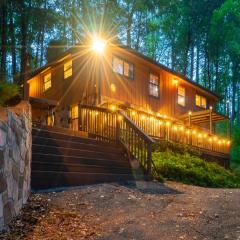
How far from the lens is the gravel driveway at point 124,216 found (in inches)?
241

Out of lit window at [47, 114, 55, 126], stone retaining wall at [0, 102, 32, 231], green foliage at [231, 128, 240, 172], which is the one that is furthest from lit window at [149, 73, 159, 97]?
stone retaining wall at [0, 102, 32, 231]

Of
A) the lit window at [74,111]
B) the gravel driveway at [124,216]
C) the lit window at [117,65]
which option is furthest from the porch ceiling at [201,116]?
the gravel driveway at [124,216]

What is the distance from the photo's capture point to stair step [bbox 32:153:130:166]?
9745 millimetres

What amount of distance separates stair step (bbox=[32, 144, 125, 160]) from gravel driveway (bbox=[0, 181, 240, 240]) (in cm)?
144

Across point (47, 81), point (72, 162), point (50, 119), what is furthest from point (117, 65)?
point (72, 162)

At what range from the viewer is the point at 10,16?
2645 cm

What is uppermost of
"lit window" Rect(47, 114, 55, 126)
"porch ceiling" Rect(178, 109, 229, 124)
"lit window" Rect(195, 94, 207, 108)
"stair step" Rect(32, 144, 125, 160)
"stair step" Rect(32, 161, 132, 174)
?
"lit window" Rect(195, 94, 207, 108)

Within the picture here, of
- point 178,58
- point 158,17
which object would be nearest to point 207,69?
point 178,58

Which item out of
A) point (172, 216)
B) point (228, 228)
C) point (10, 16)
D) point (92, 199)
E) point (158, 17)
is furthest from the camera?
point (158, 17)

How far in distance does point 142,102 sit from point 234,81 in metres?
22.4

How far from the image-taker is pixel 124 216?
730 cm

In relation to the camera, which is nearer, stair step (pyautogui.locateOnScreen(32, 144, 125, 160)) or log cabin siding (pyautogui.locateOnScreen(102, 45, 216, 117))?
stair step (pyautogui.locateOnScreen(32, 144, 125, 160))

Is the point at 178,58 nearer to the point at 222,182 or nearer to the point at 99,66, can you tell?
the point at 99,66

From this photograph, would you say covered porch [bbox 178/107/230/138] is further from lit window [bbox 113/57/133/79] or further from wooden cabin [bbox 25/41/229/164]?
lit window [bbox 113/57/133/79]
